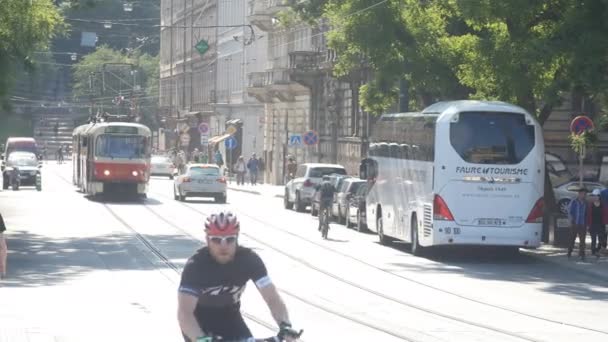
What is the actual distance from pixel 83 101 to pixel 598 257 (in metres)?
114

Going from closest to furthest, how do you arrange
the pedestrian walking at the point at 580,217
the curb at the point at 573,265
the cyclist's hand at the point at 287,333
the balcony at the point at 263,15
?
the cyclist's hand at the point at 287,333
the curb at the point at 573,265
the pedestrian walking at the point at 580,217
the balcony at the point at 263,15

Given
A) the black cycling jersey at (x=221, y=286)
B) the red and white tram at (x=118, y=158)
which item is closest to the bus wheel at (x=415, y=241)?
the black cycling jersey at (x=221, y=286)

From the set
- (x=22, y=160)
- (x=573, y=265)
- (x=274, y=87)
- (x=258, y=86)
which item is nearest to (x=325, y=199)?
(x=573, y=265)

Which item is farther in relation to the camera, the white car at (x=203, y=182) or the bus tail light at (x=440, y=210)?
the white car at (x=203, y=182)

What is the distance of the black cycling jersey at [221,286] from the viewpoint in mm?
8328

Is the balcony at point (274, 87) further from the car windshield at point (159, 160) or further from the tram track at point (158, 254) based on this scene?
the tram track at point (158, 254)

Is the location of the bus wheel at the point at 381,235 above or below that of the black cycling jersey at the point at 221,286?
below

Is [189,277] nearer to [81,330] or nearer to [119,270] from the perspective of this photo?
[81,330]

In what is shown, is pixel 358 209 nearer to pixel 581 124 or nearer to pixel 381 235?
pixel 381 235

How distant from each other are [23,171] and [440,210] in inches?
1649

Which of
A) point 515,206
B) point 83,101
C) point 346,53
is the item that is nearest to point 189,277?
point 515,206

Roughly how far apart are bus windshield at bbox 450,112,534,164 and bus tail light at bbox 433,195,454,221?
95 centimetres

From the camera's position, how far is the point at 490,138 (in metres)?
29.2

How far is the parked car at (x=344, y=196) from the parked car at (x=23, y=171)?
2464 cm
